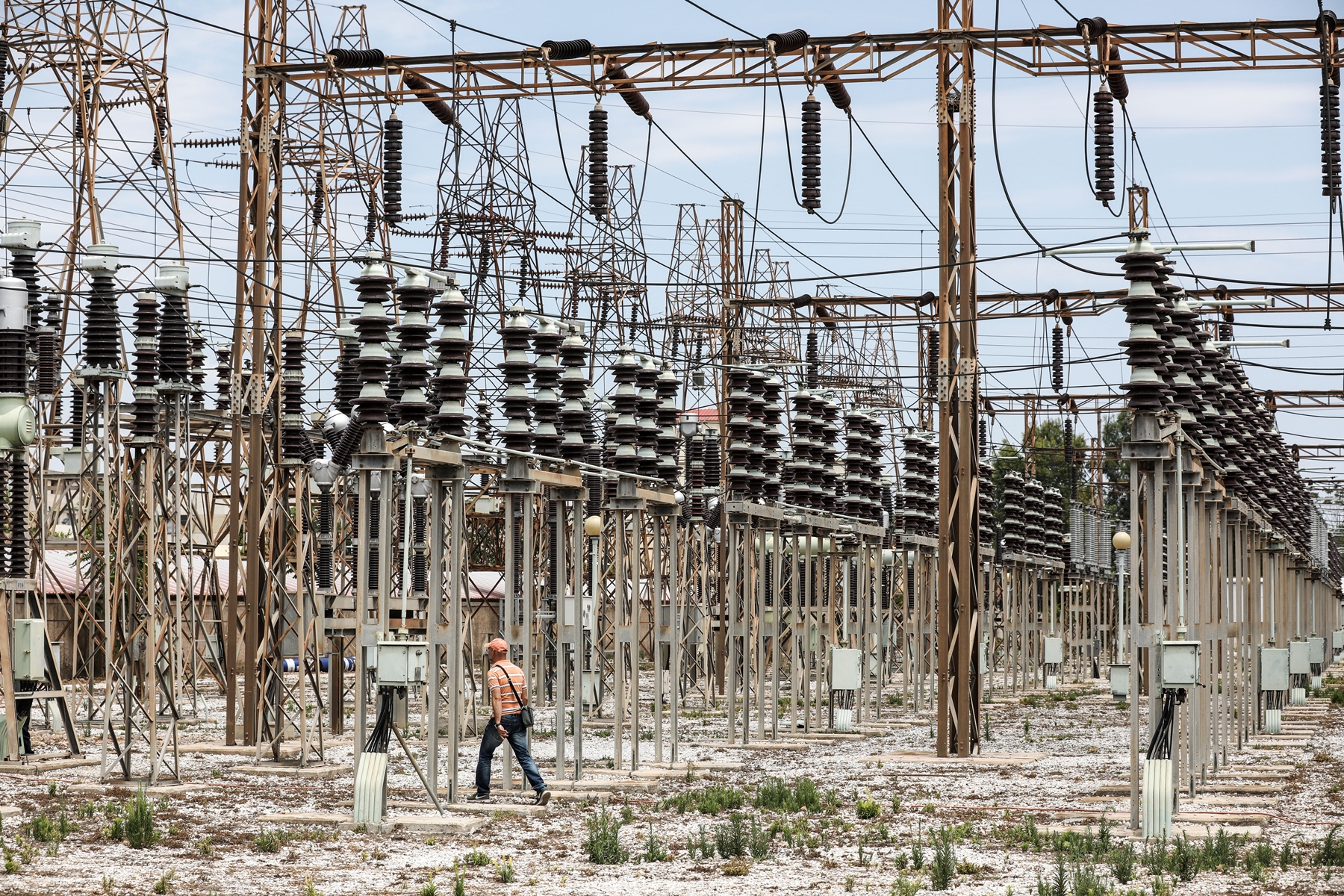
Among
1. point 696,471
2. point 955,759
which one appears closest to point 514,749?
point 955,759

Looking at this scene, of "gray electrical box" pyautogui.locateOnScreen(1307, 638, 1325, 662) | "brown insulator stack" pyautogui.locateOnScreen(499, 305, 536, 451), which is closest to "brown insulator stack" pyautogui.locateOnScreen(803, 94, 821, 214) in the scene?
"brown insulator stack" pyautogui.locateOnScreen(499, 305, 536, 451)

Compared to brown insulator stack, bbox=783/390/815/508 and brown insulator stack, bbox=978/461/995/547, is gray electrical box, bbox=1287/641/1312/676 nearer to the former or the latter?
brown insulator stack, bbox=978/461/995/547

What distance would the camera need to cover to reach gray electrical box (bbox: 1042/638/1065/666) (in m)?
38.5

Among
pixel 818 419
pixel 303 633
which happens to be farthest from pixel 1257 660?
pixel 303 633

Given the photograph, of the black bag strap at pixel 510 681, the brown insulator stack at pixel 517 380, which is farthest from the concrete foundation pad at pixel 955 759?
the brown insulator stack at pixel 517 380

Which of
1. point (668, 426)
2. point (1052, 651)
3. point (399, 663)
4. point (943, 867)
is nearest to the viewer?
point (943, 867)

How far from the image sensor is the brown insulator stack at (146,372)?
679 inches

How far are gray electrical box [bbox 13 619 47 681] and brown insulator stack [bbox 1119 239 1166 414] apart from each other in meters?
11.6

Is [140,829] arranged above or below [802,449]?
below

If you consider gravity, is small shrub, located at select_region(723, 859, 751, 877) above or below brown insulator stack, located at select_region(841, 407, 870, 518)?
below

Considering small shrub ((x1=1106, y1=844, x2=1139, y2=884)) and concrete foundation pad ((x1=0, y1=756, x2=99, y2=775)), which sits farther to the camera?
concrete foundation pad ((x1=0, y1=756, x2=99, y2=775))

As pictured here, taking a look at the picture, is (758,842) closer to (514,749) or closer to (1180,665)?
(514,749)

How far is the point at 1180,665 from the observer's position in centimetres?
1392

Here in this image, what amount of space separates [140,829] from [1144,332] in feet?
28.5
